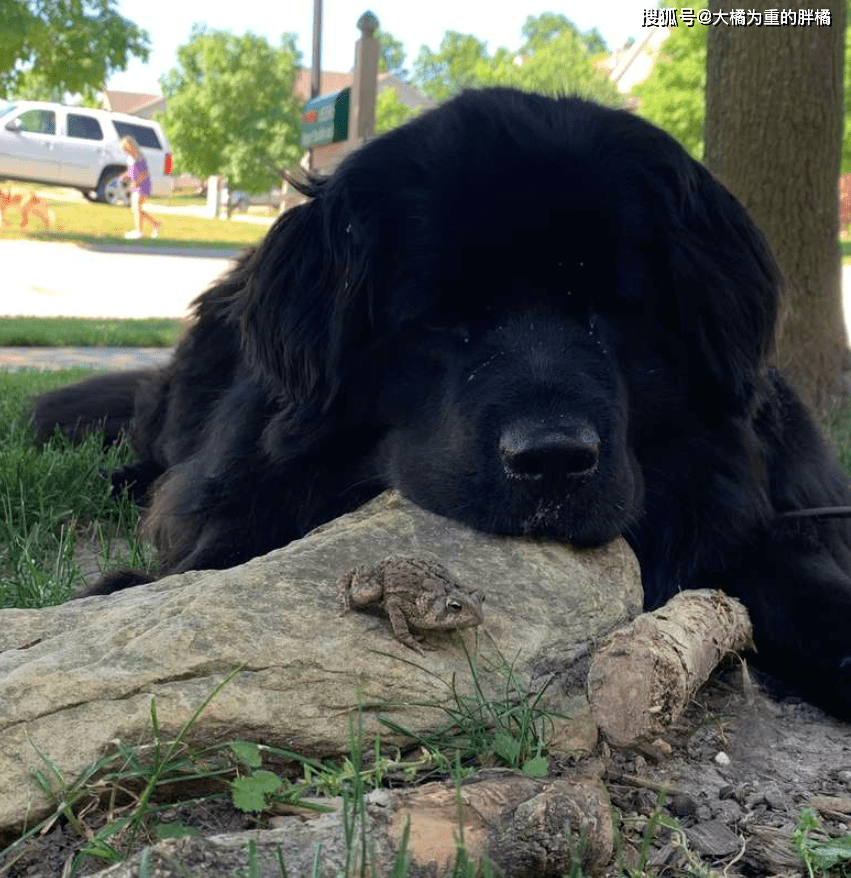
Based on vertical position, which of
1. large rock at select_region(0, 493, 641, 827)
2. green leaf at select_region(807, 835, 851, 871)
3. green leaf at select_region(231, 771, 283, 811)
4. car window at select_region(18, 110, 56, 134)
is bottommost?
green leaf at select_region(807, 835, 851, 871)

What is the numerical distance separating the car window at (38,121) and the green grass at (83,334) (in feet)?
69.5

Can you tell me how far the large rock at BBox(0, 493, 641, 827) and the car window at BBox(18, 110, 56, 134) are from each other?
31946mm

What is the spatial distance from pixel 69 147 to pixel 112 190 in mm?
2284

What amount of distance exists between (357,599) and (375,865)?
565mm

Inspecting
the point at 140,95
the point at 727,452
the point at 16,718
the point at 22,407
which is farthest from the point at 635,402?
the point at 140,95

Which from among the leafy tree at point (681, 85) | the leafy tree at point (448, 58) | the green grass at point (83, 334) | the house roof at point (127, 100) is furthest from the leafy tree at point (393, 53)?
the green grass at point (83, 334)

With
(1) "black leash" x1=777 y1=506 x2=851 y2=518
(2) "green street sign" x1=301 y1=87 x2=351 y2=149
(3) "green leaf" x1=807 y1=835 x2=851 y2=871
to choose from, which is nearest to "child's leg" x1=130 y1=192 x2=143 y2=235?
(2) "green street sign" x1=301 y1=87 x2=351 y2=149

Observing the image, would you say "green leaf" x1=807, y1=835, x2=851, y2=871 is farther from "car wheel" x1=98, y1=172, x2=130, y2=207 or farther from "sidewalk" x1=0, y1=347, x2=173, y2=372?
"car wheel" x1=98, y1=172, x2=130, y2=207

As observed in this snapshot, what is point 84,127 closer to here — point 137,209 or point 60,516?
point 137,209

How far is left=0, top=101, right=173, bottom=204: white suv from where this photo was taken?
31.3 m

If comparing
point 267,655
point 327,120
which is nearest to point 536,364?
point 267,655

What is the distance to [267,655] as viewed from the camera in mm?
1828

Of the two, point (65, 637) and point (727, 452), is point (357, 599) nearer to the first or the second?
point (65, 637)

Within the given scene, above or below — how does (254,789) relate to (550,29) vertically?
below
